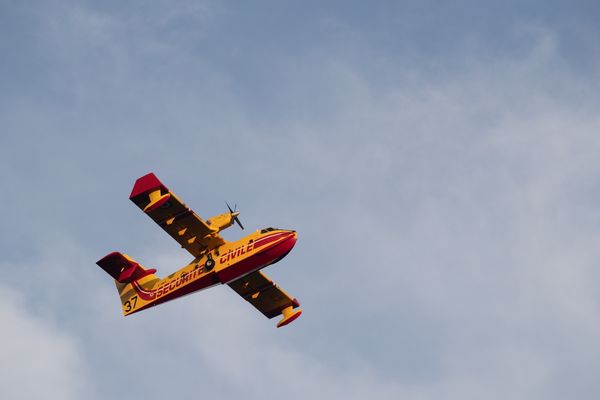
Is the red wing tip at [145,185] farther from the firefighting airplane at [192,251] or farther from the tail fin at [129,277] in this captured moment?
the tail fin at [129,277]

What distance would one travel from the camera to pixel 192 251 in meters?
52.5

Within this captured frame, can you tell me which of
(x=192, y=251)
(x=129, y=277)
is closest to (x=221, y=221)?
(x=192, y=251)

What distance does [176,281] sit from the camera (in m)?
53.0

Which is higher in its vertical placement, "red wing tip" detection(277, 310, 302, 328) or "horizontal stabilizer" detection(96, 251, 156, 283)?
"red wing tip" detection(277, 310, 302, 328)

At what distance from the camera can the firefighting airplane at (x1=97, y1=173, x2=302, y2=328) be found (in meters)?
50.3

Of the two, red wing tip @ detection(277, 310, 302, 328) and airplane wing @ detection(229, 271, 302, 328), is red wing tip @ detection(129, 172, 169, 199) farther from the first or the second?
red wing tip @ detection(277, 310, 302, 328)

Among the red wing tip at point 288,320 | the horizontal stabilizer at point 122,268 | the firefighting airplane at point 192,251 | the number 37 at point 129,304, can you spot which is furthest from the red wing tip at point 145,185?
the red wing tip at point 288,320

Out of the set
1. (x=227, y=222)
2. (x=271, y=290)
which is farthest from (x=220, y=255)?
(x=271, y=290)

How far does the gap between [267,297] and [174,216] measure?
32.8 ft

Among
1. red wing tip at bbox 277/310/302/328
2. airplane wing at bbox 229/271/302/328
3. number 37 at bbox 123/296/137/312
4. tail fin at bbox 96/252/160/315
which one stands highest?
airplane wing at bbox 229/271/302/328

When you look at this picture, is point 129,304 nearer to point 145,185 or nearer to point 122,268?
point 122,268

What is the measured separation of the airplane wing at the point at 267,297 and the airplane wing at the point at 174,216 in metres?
5.26

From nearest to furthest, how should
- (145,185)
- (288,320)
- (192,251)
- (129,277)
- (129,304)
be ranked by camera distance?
1. (145,185)
2. (192,251)
3. (129,277)
4. (129,304)
5. (288,320)

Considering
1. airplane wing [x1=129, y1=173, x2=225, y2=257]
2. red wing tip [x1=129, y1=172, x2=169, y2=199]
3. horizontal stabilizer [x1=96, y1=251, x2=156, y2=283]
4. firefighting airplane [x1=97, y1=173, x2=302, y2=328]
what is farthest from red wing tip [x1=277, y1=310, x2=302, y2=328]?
red wing tip [x1=129, y1=172, x2=169, y2=199]
